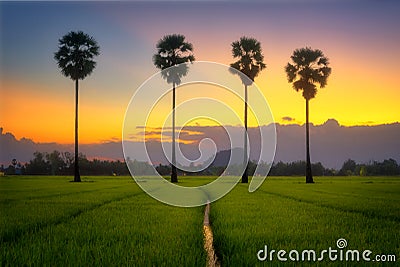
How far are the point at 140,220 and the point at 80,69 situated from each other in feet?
124

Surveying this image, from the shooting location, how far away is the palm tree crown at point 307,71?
1933 inches

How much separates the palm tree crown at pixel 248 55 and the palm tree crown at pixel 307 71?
302 centimetres

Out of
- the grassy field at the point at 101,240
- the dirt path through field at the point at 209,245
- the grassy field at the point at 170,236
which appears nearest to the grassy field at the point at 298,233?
the grassy field at the point at 170,236

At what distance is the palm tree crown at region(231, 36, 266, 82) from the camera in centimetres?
5034

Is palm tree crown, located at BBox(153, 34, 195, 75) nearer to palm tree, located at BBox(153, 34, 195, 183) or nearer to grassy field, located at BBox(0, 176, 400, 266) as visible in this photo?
palm tree, located at BBox(153, 34, 195, 183)

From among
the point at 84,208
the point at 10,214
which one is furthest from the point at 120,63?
the point at 10,214

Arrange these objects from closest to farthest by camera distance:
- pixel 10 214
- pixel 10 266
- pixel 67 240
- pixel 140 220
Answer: pixel 10 266 → pixel 67 240 → pixel 140 220 → pixel 10 214

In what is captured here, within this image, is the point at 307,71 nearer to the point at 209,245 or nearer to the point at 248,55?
the point at 248,55

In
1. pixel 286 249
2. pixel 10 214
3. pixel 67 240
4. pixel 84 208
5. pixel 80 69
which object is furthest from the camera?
pixel 80 69

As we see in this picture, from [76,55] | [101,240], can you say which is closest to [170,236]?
[101,240]

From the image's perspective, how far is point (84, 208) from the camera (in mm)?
15867

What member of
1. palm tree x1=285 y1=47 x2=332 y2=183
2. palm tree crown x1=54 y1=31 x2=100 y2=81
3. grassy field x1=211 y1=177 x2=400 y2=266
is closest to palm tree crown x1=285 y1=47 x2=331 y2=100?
palm tree x1=285 y1=47 x2=332 y2=183

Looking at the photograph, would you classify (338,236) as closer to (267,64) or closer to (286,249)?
(286,249)

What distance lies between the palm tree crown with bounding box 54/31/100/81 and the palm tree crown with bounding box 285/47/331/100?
19.9m
